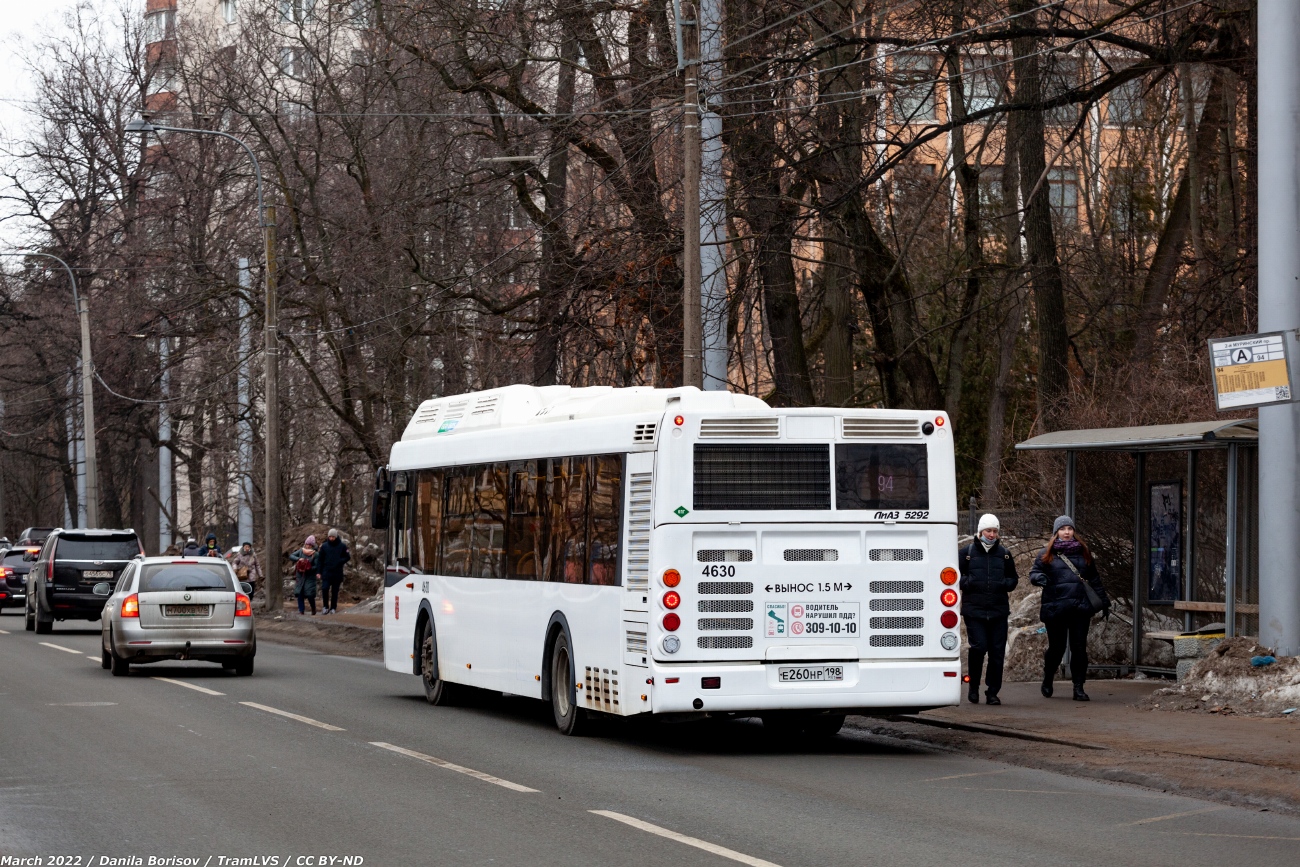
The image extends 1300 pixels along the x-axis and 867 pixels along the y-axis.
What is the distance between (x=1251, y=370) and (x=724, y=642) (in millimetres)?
5303

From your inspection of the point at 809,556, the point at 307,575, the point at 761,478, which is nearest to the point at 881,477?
the point at 809,556

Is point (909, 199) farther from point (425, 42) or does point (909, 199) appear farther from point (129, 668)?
point (129, 668)

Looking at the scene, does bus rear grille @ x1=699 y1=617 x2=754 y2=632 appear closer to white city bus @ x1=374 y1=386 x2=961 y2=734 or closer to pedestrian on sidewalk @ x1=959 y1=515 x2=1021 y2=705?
white city bus @ x1=374 y1=386 x2=961 y2=734

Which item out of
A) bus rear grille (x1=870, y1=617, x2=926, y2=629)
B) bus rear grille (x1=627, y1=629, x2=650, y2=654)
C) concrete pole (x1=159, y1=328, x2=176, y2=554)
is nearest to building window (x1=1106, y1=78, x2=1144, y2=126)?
bus rear grille (x1=870, y1=617, x2=926, y2=629)

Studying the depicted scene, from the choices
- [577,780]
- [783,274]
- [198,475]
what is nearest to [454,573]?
[577,780]

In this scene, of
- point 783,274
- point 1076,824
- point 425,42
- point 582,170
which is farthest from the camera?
point 582,170

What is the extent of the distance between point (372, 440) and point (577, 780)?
2880 cm

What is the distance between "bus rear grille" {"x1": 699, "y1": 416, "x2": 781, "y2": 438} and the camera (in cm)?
1410

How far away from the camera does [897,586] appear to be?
1427 centimetres

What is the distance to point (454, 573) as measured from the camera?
18.7m

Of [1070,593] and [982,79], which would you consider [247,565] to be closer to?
[982,79]

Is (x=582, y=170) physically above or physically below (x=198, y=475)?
above

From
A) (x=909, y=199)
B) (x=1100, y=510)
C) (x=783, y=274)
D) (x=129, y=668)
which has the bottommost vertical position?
(x=129, y=668)

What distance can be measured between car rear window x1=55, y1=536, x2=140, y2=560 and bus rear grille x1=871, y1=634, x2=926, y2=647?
22.6 m
